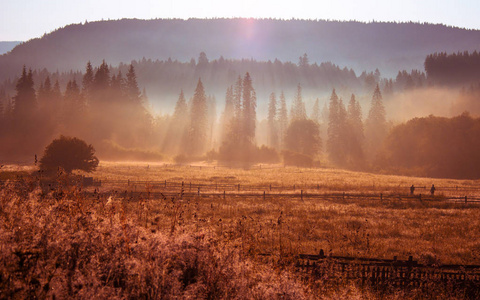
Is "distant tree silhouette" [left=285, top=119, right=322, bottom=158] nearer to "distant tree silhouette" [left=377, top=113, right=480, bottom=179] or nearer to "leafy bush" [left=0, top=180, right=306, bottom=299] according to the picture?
"distant tree silhouette" [left=377, top=113, right=480, bottom=179]

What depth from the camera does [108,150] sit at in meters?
68.3

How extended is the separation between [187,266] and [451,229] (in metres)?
19.5

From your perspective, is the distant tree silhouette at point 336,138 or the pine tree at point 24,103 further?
the distant tree silhouette at point 336,138

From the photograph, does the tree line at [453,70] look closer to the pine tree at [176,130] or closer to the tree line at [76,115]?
the pine tree at [176,130]

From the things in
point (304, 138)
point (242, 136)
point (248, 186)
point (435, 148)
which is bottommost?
point (248, 186)

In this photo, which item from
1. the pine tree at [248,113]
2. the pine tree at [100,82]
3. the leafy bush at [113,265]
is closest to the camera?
the leafy bush at [113,265]

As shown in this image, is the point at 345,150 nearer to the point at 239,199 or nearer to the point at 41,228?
the point at 239,199

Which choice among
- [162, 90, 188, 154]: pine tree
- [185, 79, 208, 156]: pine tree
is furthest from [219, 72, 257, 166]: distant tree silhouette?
[162, 90, 188, 154]: pine tree

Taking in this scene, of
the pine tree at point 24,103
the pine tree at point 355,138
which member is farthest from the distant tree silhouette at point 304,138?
the pine tree at point 24,103

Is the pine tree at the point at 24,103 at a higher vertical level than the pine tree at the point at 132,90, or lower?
lower

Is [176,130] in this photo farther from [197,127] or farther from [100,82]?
[100,82]

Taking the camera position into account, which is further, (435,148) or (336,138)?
(336,138)

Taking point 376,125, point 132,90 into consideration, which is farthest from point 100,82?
point 376,125

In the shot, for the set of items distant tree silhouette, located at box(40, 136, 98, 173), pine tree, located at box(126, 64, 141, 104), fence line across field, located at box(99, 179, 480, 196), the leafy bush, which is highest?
pine tree, located at box(126, 64, 141, 104)
